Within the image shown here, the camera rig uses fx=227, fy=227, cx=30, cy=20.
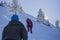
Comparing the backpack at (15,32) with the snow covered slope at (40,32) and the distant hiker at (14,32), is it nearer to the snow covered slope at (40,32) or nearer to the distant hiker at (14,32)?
the distant hiker at (14,32)

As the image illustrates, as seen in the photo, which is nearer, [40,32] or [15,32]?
[15,32]

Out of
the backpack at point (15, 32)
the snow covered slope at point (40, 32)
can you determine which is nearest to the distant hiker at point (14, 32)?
the backpack at point (15, 32)

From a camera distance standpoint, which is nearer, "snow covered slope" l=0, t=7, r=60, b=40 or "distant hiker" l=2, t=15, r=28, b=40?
"distant hiker" l=2, t=15, r=28, b=40

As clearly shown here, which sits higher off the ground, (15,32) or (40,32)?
(40,32)

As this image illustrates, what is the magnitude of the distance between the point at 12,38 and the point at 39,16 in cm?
7369

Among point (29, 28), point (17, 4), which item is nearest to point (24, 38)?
point (29, 28)

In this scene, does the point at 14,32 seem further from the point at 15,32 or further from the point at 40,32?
the point at 40,32

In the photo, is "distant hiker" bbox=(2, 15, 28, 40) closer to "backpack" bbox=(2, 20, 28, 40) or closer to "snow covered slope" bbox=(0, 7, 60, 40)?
"backpack" bbox=(2, 20, 28, 40)

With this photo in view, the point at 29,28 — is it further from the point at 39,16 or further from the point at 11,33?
the point at 39,16

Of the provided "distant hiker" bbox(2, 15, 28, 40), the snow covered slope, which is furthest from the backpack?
the snow covered slope

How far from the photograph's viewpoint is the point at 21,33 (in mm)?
5066

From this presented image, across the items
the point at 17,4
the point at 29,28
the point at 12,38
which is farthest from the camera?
the point at 17,4

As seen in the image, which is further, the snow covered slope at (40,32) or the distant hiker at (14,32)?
the snow covered slope at (40,32)

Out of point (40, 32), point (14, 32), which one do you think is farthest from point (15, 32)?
point (40, 32)
